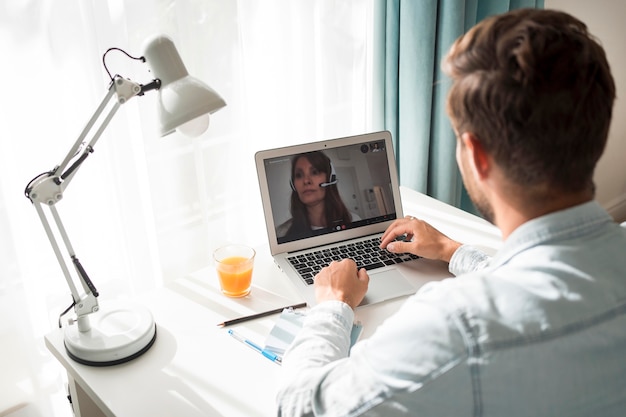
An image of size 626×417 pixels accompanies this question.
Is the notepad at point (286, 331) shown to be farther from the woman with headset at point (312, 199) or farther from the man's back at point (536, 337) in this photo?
the man's back at point (536, 337)

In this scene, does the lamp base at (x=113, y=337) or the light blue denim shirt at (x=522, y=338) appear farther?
the lamp base at (x=113, y=337)

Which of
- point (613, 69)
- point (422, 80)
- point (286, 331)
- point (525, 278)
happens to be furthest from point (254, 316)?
point (613, 69)

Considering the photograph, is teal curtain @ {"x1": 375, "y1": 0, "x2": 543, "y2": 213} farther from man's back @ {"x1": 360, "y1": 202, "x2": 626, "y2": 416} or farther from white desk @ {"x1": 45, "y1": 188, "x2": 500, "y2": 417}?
man's back @ {"x1": 360, "y1": 202, "x2": 626, "y2": 416}

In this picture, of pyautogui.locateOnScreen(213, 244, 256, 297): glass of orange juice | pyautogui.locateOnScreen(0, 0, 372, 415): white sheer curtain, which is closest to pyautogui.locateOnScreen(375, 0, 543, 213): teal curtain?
pyautogui.locateOnScreen(0, 0, 372, 415): white sheer curtain

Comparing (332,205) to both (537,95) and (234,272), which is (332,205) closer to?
(234,272)

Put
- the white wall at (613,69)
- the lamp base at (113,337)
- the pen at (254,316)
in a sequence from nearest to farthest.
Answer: the lamp base at (113,337), the pen at (254,316), the white wall at (613,69)

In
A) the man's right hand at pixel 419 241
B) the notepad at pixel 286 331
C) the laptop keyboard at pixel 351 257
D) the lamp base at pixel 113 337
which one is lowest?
the notepad at pixel 286 331

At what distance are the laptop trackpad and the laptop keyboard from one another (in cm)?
4

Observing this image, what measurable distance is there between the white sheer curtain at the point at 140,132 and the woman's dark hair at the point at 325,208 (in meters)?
0.31

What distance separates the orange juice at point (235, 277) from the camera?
1242 mm

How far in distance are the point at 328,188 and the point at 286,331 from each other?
40 cm

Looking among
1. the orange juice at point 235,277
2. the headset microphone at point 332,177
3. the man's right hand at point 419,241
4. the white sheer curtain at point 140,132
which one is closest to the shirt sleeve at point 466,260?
the man's right hand at point 419,241

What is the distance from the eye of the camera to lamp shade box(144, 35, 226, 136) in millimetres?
965

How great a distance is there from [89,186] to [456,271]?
82 centimetres
